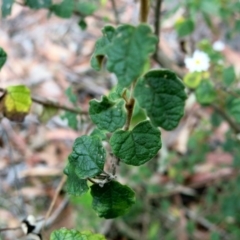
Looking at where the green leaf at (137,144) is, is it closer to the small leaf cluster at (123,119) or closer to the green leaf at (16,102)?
the small leaf cluster at (123,119)

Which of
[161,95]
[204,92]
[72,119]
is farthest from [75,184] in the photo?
[204,92]

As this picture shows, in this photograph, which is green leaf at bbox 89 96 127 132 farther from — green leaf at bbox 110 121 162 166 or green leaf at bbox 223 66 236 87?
green leaf at bbox 223 66 236 87

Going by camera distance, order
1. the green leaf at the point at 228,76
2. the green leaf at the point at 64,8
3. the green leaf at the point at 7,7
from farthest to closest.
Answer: the green leaf at the point at 228,76 → the green leaf at the point at 64,8 → the green leaf at the point at 7,7

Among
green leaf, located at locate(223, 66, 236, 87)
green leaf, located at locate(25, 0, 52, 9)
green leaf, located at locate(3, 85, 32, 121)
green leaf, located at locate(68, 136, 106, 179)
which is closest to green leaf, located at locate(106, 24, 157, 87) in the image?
green leaf, located at locate(68, 136, 106, 179)

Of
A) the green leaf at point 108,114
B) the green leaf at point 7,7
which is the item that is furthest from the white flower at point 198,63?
the green leaf at point 108,114

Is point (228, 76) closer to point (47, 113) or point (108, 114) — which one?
point (47, 113)

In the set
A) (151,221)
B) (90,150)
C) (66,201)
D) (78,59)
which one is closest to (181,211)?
(151,221)
